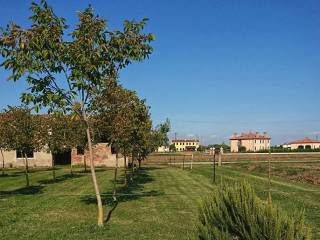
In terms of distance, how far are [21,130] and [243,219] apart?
25491 millimetres

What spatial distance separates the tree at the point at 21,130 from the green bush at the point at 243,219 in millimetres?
24249

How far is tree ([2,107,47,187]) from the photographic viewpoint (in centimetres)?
2961

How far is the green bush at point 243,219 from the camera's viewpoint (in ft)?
18.4

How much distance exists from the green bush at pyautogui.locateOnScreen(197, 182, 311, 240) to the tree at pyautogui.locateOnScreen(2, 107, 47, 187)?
24249 millimetres

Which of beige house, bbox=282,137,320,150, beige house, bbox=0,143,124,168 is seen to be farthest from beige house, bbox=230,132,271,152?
beige house, bbox=0,143,124,168

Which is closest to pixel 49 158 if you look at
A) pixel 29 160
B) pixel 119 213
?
pixel 29 160

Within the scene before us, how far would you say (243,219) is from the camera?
6.09m

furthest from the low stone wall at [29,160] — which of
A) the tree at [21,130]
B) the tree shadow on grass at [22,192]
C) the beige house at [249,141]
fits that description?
the beige house at [249,141]

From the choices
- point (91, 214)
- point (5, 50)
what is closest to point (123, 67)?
point (5, 50)

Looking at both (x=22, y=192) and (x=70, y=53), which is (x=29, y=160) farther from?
(x=70, y=53)

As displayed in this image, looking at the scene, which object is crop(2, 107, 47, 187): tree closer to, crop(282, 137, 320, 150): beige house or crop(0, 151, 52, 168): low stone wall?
crop(0, 151, 52, 168): low stone wall

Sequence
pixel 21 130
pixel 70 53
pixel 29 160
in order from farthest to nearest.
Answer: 1. pixel 29 160
2. pixel 21 130
3. pixel 70 53

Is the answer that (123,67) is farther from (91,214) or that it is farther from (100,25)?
(91,214)

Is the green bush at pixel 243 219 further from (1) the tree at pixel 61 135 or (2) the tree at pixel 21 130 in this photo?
(1) the tree at pixel 61 135
